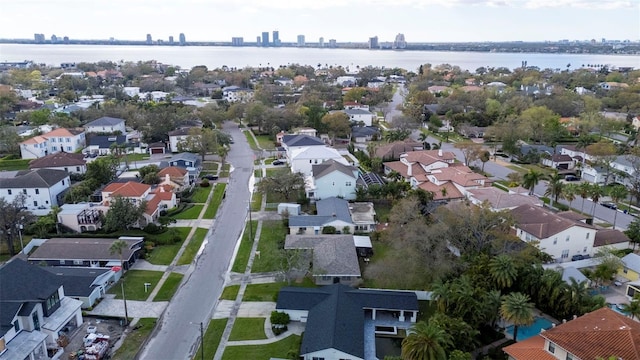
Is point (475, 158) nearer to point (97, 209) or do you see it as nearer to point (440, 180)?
point (440, 180)

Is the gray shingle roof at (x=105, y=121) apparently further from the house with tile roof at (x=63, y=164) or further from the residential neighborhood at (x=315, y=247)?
the house with tile roof at (x=63, y=164)

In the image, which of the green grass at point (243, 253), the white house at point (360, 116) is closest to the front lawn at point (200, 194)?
the green grass at point (243, 253)

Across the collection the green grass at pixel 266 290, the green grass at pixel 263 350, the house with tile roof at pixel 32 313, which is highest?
the house with tile roof at pixel 32 313

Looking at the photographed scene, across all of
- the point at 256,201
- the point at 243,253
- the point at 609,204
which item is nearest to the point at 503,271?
the point at 243,253

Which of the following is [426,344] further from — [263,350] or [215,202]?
[215,202]

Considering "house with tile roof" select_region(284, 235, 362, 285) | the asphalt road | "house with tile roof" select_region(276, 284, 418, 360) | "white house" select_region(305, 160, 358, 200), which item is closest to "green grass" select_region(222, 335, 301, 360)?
"house with tile roof" select_region(276, 284, 418, 360)

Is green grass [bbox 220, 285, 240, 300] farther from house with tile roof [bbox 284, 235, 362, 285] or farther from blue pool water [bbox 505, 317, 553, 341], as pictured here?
blue pool water [bbox 505, 317, 553, 341]
